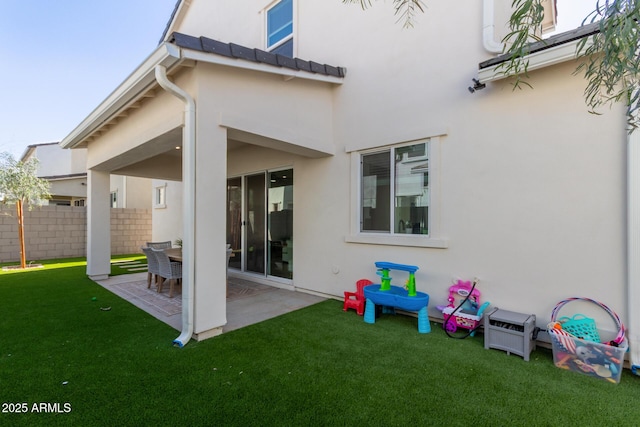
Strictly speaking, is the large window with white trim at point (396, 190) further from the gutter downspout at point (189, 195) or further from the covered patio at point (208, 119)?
the gutter downspout at point (189, 195)

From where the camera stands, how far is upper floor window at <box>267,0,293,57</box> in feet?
→ 23.1

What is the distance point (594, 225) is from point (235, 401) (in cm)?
434

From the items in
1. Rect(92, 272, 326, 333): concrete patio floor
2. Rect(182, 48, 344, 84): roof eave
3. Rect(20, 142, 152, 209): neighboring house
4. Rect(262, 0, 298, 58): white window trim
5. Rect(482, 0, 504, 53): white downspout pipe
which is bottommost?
Rect(92, 272, 326, 333): concrete patio floor

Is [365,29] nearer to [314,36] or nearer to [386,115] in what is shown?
[314,36]

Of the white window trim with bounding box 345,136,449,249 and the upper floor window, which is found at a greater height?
the upper floor window

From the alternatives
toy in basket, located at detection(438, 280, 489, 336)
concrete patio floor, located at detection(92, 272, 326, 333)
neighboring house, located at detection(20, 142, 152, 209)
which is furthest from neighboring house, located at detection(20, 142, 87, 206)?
toy in basket, located at detection(438, 280, 489, 336)

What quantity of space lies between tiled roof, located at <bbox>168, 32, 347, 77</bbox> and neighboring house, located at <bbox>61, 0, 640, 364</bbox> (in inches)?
0.9

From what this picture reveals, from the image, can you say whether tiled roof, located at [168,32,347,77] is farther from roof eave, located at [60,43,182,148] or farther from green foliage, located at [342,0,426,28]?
green foliage, located at [342,0,426,28]

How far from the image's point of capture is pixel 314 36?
253 inches

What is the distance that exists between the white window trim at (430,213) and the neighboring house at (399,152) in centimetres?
2

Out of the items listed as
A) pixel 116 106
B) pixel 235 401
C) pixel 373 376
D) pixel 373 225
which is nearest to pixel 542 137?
pixel 373 225

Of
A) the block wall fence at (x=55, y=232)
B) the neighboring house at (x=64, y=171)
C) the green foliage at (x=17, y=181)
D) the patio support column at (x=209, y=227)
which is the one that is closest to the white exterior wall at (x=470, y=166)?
the patio support column at (x=209, y=227)

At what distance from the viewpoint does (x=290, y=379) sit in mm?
2967

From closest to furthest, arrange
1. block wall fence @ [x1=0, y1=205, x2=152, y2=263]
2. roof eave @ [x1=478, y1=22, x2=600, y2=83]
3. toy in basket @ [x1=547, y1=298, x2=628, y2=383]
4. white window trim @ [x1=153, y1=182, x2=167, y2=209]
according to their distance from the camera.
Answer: toy in basket @ [x1=547, y1=298, x2=628, y2=383], roof eave @ [x1=478, y1=22, x2=600, y2=83], block wall fence @ [x1=0, y1=205, x2=152, y2=263], white window trim @ [x1=153, y1=182, x2=167, y2=209]
